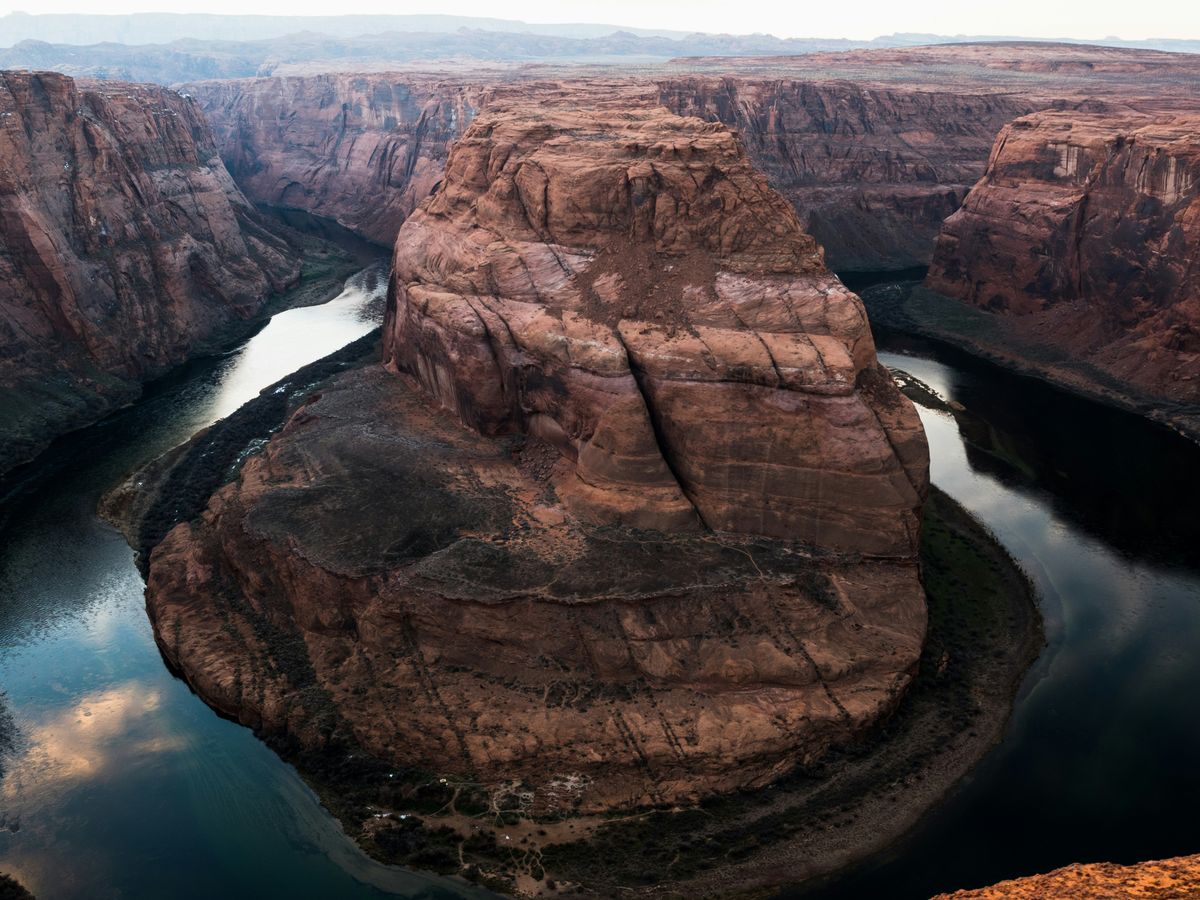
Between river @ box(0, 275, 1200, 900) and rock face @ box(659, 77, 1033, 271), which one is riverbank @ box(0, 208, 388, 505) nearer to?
river @ box(0, 275, 1200, 900)

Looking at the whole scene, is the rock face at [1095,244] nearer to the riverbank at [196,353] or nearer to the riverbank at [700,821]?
the riverbank at [700,821]

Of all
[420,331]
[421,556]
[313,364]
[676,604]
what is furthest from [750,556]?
[313,364]

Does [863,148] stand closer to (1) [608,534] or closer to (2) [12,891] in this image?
(1) [608,534]

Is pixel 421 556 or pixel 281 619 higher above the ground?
pixel 421 556

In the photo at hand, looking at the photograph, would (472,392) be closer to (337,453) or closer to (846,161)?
(337,453)

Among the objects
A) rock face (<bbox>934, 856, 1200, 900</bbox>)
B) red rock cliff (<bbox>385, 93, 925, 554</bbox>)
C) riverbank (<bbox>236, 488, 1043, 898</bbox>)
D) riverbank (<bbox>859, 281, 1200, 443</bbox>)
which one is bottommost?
riverbank (<bbox>236, 488, 1043, 898</bbox>)

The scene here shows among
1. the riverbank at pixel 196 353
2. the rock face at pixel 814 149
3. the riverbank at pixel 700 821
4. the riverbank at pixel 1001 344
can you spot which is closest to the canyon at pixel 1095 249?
the riverbank at pixel 1001 344

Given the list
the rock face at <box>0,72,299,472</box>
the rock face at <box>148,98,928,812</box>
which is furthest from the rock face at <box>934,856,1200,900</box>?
the rock face at <box>0,72,299,472</box>
